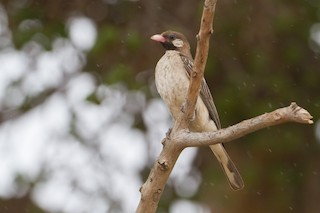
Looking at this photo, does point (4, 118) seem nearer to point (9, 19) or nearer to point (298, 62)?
point (9, 19)

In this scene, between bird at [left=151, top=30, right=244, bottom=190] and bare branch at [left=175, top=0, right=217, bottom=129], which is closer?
bare branch at [left=175, top=0, right=217, bottom=129]

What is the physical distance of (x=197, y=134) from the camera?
15.6 ft

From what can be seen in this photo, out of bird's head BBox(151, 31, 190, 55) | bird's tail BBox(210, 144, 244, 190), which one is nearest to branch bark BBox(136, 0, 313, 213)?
bird's tail BBox(210, 144, 244, 190)

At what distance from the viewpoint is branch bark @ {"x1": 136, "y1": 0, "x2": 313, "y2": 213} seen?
4324 mm

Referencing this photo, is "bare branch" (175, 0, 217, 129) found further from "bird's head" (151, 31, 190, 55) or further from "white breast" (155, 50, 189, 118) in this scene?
"bird's head" (151, 31, 190, 55)

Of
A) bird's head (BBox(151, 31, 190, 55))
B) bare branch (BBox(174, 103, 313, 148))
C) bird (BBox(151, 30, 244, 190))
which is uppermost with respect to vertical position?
bare branch (BBox(174, 103, 313, 148))

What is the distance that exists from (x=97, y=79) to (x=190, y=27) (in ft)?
3.21

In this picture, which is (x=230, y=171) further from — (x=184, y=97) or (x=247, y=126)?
(x=247, y=126)

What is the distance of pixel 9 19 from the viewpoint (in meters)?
9.02

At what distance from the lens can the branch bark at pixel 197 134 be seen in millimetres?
4324

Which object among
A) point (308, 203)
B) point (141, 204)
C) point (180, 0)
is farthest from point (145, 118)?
point (141, 204)

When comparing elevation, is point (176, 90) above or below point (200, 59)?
below

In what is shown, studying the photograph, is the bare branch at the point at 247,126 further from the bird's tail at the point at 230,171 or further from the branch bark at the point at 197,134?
the bird's tail at the point at 230,171

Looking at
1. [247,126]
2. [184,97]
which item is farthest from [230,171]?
[247,126]
